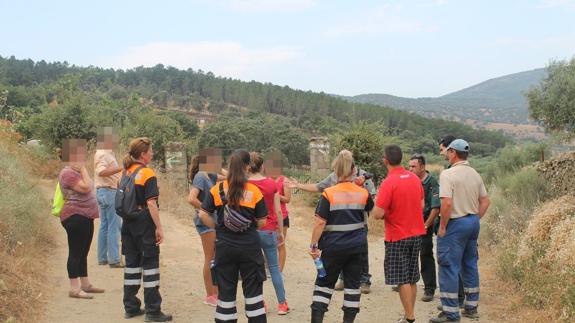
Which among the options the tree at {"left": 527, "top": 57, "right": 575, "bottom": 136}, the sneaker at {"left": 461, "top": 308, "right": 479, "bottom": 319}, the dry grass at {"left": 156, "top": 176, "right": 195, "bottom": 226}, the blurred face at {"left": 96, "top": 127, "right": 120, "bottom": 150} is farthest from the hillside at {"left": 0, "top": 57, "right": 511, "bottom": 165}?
the sneaker at {"left": 461, "top": 308, "right": 479, "bottom": 319}

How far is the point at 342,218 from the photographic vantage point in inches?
205

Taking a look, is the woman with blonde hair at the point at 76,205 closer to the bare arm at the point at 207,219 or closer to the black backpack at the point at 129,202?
the black backpack at the point at 129,202

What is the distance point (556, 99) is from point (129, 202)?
14.1m

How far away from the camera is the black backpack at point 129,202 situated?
213 inches

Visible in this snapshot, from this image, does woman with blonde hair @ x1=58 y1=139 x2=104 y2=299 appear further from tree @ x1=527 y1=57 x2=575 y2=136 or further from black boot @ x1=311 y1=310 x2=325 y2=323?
tree @ x1=527 y1=57 x2=575 y2=136

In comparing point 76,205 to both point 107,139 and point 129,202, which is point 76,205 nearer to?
point 129,202

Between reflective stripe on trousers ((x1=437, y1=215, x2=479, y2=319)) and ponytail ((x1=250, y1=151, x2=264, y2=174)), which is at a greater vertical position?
ponytail ((x1=250, y1=151, x2=264, y2=174))

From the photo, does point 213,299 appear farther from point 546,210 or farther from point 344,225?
point 546,210

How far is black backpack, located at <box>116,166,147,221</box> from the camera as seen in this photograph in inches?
213

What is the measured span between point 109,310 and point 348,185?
9.65ft

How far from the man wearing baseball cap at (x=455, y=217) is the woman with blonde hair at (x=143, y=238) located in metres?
2.94

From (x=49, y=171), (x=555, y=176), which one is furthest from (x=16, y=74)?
(x=555, y=176)

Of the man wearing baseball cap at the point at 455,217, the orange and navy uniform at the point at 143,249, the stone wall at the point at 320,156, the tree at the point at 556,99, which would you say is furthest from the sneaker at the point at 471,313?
the tree at the point at 556,99

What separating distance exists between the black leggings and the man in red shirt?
10.5ft
